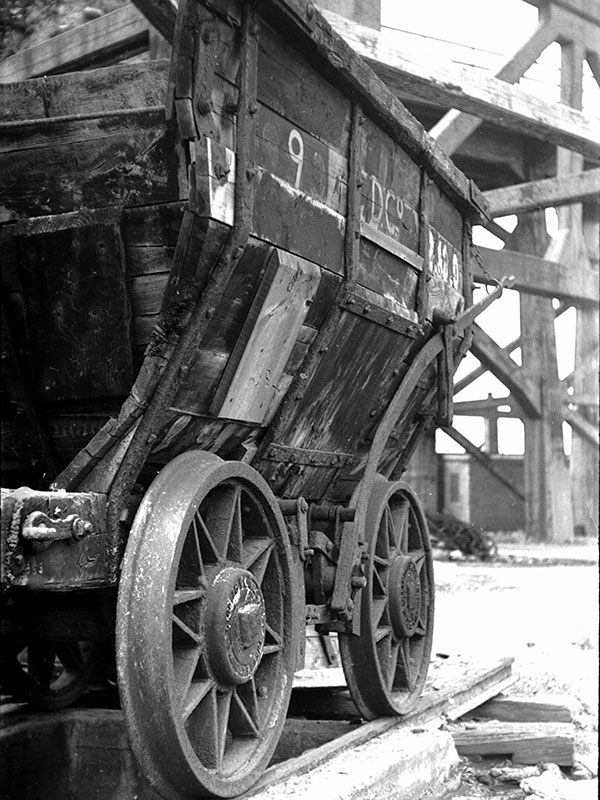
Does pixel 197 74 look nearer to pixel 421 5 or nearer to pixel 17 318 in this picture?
pixel 17 318

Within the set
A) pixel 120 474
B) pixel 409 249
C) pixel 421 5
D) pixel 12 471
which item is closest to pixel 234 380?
pixel 120 474

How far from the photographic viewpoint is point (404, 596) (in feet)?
15.1

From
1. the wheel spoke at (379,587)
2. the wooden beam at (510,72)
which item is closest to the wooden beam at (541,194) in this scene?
the wooden beam at (510,72)

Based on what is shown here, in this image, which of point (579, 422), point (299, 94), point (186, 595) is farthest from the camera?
point (579, 422)

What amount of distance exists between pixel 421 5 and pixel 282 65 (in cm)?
115

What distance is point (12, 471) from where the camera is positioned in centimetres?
350

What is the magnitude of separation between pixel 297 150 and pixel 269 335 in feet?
2.10

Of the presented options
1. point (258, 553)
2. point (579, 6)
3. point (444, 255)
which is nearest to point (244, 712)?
point (258, 553)

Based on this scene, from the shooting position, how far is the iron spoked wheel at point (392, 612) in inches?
167

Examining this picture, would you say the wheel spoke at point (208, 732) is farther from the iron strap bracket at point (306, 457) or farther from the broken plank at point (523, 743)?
the broken plank at point (523, 743)

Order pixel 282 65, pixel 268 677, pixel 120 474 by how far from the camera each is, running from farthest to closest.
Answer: pixel 268 677
pixel 282 65
pixel 120 474

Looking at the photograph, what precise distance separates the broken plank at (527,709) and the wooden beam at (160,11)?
12.4ft

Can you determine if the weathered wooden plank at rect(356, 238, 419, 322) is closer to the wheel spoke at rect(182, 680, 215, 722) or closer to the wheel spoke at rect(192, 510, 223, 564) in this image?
the wheel spoke at rect(192, 510, 223, 564)

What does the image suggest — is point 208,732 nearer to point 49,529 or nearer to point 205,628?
point 205,628
